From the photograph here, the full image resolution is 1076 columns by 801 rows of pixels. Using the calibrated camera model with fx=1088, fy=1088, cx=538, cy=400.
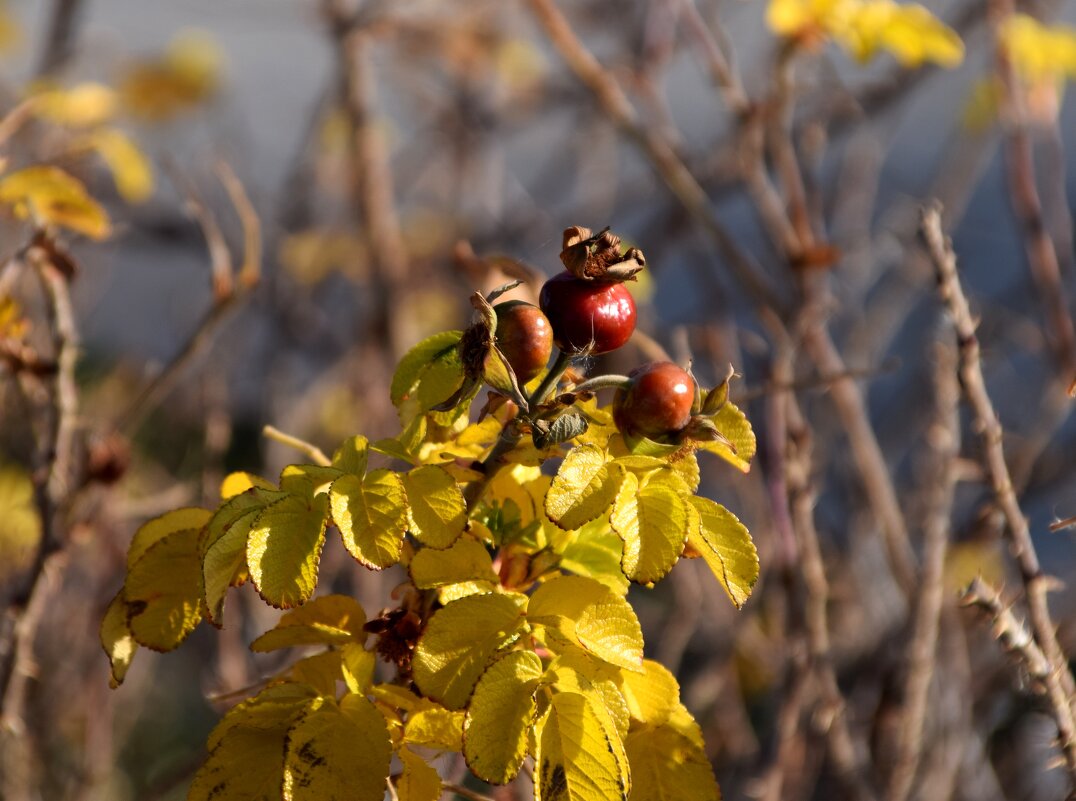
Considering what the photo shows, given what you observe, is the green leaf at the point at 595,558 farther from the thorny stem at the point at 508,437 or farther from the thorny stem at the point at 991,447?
the thorny stem at the point at 991,447

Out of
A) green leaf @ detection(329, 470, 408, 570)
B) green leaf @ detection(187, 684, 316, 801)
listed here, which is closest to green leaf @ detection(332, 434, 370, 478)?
green leaf @ detection(329, 470, 408, 570)

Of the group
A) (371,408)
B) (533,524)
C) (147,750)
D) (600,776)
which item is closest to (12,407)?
(371,408)

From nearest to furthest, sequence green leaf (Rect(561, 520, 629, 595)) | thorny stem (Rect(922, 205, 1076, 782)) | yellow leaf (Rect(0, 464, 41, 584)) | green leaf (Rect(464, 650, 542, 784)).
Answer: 1. green leaf (Rect(464, 650, 542, 784))
2. green leaf (Rect(561, 520, 629, 595))
3. thorny stem (Rect(922, 205, 1076, 782))
4. yellow leaf (Rect(0, 464, 41, 584))

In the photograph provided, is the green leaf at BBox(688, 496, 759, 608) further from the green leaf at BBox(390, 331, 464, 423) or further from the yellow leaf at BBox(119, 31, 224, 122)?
the yellow leaf at BBox(119, 31, 224, 122)

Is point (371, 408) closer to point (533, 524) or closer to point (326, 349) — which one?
point (326, 349)

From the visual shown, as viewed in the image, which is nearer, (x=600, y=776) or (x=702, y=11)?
(x=600, y=776)

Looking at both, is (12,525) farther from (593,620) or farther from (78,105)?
(593,620)

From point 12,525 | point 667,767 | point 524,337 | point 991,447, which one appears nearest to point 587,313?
point 524,337
